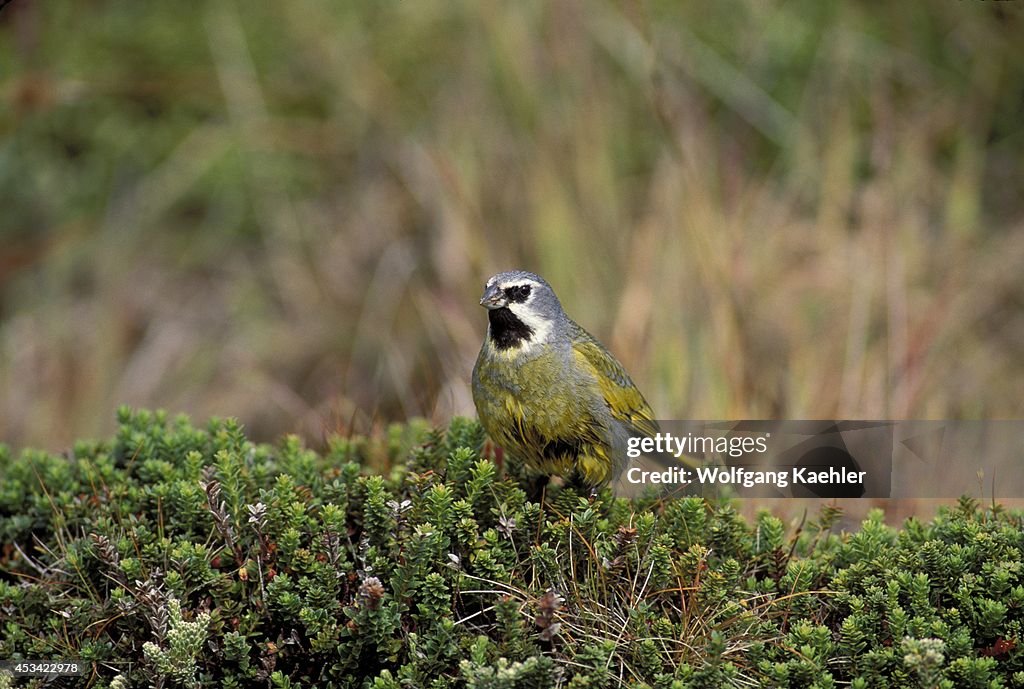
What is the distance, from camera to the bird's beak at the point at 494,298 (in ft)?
11.7

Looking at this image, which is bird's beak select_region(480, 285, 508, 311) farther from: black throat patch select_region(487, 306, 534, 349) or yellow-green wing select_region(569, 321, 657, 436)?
yellow-green wing select_region(569, 321, 657, 436)

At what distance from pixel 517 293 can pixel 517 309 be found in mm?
50

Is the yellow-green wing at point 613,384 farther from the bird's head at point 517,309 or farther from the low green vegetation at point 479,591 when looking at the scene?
the low green vegetation at point 479,591

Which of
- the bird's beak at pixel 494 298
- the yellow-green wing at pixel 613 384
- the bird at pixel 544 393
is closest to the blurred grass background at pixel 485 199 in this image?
the yellow-green wing at pixel 613 384

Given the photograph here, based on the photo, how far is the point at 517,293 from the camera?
3607mm

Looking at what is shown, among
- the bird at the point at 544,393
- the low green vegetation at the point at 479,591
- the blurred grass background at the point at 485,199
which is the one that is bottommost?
the low green vegetation at the point at 479,591

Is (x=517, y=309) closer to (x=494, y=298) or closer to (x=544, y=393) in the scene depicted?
(x=494, y=298)

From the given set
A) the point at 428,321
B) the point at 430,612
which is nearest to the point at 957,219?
the point at 428,321

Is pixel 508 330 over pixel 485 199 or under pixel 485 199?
under

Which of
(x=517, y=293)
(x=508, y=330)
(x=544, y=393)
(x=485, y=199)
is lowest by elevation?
(x=544, y=393)

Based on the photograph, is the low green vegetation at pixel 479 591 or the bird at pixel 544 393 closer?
the low green vegetation at pixel 479 591

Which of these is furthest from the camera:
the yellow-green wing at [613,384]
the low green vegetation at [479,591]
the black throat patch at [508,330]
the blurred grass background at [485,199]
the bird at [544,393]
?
the blurred grass background at [485,199]

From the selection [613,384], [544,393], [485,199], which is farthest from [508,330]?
[485,199]

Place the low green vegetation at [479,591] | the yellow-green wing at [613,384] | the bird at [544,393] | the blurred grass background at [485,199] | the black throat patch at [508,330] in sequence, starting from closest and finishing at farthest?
the low green vegetation at [479,591] → the bird at [544,393] → the black throat patch at [508,330] → the yellow-green wing at [613,384] → the blurred grass background at [485,199]
